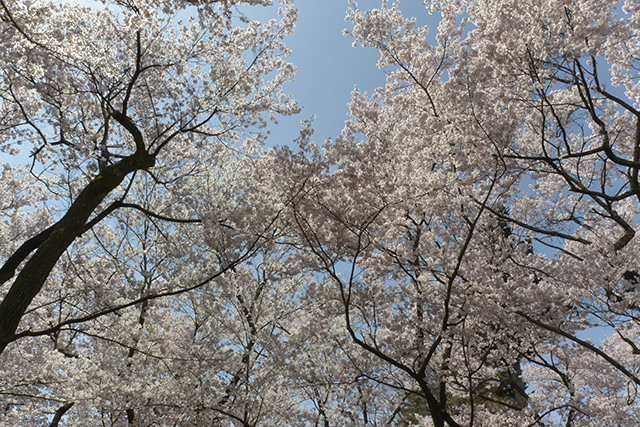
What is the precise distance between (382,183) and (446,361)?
3.72 metres

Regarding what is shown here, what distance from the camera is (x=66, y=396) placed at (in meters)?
7.80

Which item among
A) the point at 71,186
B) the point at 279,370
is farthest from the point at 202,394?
the point at 71,186

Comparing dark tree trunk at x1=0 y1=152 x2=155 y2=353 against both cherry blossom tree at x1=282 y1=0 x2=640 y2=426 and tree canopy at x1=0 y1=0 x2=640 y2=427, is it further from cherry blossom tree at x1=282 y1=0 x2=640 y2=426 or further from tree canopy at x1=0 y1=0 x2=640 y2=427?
cherry blossom tree at x1=282 y1=0 x2=640 y2=426

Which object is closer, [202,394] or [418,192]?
[418,192]

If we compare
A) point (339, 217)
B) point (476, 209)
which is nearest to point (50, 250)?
point (339, 217)

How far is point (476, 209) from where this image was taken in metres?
7.27

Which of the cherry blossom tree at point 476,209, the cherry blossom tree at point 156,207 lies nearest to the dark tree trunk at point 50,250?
the cherry blossom tree at point 156,207

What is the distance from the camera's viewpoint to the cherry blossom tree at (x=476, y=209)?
6055 millimetres

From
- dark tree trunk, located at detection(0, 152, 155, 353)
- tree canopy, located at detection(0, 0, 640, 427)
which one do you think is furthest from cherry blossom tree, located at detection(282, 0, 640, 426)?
dark tree trunk, located at detection(0, 152, 155, 353)

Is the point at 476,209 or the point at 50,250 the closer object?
the point at 50,250

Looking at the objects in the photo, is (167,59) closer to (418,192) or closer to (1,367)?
(418,192)

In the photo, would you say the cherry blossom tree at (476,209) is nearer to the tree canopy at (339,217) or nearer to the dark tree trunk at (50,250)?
the tree canopy at (339,217)

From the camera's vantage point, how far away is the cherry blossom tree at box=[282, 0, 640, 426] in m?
6.05

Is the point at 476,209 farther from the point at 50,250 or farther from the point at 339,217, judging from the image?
the point at 50,250
